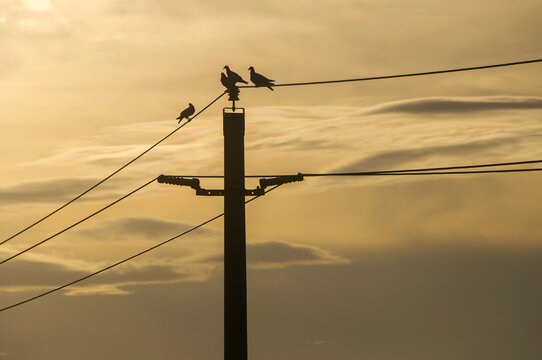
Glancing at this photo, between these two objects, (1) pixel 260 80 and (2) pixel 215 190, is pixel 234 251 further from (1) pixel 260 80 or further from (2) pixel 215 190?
(1) pixel 260 80

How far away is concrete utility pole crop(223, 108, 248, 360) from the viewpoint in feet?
70.4

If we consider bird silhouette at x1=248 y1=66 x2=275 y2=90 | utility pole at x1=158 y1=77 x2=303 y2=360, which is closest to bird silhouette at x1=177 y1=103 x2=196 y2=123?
bird silhouette at x1=248 y1=66 x2=275 y2=90

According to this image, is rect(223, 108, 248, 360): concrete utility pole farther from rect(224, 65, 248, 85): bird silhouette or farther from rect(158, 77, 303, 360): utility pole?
rect(224, 65, 248, 85): bird silhouette

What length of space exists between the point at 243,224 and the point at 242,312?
6.06 feet

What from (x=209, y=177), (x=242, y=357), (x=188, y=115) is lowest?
(x=242, y=357)

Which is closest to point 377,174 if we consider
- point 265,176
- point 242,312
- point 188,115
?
point 265,176

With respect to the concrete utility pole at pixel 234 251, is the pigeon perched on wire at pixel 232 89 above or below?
above

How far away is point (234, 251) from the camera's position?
21547 mm

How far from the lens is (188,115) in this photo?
30453mm

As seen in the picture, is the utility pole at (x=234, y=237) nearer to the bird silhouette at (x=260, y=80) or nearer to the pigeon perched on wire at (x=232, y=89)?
the pigeon perched on wire at (x=232, y=89)

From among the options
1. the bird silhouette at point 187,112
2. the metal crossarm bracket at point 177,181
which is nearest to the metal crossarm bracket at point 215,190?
the metal crossarm bracket at point 177,181

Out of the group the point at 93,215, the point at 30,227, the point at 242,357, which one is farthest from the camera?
the point at 30,227

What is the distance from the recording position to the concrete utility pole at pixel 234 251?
70.4ft

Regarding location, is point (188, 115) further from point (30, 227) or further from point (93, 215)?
point (30, 227)
